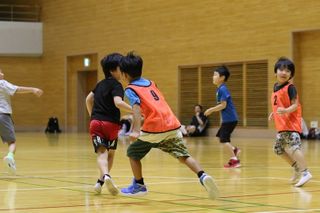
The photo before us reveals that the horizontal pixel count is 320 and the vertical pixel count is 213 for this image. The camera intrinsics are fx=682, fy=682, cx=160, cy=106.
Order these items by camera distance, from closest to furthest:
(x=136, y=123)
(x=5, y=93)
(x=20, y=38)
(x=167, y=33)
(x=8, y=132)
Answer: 1. (x=136, y=123)
2. (x=5, y=93)
3. (x=8, y=132)
4. (x=167, y=33)
5. (x=20, y=38)

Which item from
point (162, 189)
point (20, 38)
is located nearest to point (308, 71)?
point (162, 189)

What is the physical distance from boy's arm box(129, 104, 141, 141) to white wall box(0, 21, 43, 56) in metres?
28.5

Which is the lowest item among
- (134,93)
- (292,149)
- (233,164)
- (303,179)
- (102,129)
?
(233,164)

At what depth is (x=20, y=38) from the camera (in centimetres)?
3497

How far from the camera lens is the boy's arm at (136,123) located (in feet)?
22.8

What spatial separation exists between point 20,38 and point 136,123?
1142 inches

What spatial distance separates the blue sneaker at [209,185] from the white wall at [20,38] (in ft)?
94.7

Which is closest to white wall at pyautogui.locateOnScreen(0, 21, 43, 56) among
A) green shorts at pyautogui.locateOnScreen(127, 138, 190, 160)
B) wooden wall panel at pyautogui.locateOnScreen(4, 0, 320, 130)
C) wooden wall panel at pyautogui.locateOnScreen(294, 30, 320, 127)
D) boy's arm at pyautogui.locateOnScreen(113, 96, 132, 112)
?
wooden wall panel at pyautogui.locateOnScreen(4, 0, 320, 130)

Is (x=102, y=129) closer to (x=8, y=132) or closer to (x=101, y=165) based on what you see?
(x=101, y=165)

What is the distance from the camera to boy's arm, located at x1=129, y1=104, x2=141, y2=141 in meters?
6.96

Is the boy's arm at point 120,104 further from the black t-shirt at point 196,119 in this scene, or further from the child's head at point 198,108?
the black t-shirt at point 196,119

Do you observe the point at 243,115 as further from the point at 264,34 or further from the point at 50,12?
the point at 50,12

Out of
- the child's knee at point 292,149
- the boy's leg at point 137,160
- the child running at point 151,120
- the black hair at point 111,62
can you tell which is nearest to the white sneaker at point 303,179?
the child's knee at point 292,149

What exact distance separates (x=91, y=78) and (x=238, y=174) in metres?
24.4
